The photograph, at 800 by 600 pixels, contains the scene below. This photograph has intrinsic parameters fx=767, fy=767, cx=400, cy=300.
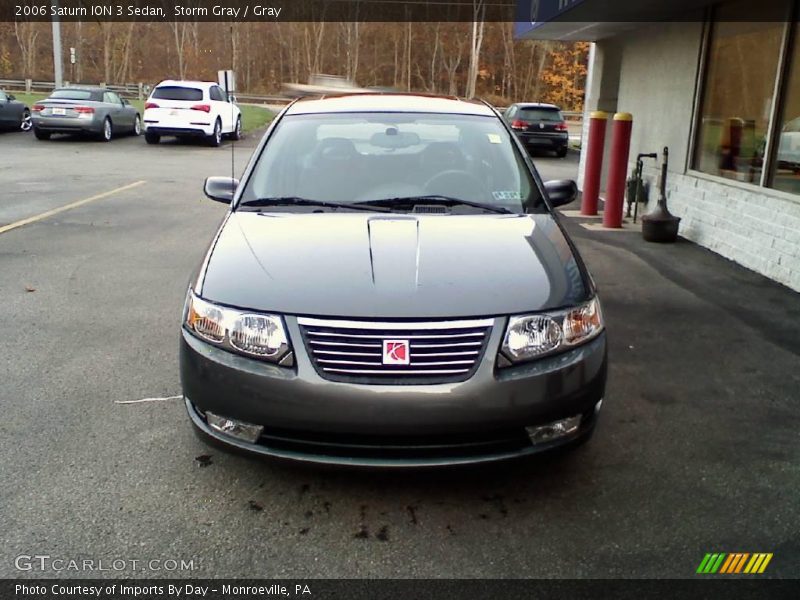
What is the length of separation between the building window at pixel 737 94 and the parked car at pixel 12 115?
804 inches

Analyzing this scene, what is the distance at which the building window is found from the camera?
8055 mm

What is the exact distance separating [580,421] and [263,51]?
71596 mm

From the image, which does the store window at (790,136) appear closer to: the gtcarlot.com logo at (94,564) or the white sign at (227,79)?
the gtcarlot.com logo at (94,564)

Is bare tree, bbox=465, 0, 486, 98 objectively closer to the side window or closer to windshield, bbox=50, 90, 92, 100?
the side window

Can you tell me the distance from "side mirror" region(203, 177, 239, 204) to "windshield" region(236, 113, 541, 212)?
0.84 ft

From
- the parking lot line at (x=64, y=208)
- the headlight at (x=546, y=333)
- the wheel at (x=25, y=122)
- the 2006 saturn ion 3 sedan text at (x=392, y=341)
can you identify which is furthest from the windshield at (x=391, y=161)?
the wheel at (x=25, y=122)

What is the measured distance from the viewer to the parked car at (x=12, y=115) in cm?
2262

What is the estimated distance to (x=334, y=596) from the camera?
8.56 feet

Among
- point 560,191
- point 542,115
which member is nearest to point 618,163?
point 560,191

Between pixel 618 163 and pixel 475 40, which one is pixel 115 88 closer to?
pixel 475 40

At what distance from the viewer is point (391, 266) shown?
3240mm

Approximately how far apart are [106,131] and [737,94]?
60.2ft

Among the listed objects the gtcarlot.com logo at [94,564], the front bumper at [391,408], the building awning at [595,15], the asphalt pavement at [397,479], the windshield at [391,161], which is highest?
the building awning at [595,15]

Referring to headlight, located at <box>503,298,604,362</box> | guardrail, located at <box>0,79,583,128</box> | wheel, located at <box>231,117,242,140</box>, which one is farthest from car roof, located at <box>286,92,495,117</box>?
guardrail, located at <box>0,79,583,128</box>
